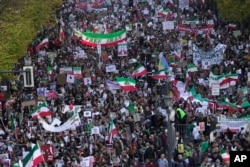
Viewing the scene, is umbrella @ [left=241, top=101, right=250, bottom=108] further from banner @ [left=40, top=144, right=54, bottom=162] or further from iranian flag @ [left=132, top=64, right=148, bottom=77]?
iranian flag @ [left=132, top=64, right=148, bottom=77]

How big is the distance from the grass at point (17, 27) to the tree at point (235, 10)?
36.7 feet

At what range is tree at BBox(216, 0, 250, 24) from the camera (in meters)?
52.9

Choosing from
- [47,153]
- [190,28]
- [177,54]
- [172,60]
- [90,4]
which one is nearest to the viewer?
[47,153]

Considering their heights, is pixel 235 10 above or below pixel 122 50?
below

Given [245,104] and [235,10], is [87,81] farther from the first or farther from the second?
[235,10]

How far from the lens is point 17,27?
4234 cm

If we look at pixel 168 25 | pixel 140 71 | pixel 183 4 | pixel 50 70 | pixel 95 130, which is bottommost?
pixel 183 4

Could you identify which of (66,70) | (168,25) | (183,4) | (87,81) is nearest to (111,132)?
(87,81)

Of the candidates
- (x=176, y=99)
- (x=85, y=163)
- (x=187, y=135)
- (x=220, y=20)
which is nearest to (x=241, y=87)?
(x=176, y=99)

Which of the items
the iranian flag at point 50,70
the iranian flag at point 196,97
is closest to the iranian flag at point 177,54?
the iranian flag at point 50,70

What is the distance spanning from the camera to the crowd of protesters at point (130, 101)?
25.8m

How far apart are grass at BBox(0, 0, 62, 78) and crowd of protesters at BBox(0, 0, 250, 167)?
110 centimetres

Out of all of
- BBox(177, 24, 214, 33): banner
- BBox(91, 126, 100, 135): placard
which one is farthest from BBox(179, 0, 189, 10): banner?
BBox(91, 126, 100, 135): placard

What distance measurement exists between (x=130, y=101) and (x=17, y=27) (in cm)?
1057
